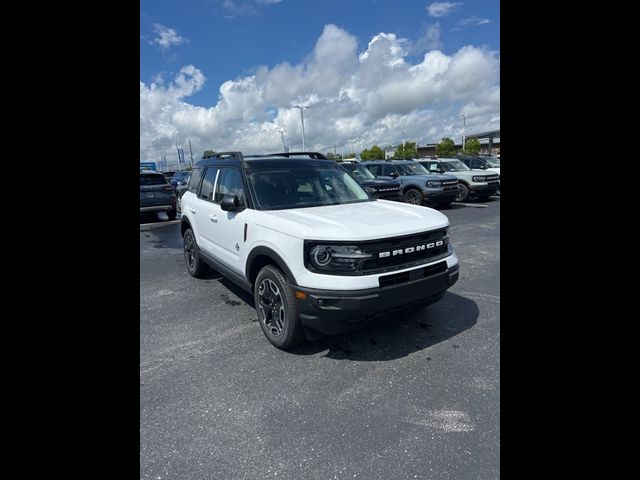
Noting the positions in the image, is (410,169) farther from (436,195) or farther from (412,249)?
(412,249)

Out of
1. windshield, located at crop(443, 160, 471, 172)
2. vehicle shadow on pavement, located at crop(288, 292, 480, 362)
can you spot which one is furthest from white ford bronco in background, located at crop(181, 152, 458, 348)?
windshield, located at crop(443, 160, 471, 172)

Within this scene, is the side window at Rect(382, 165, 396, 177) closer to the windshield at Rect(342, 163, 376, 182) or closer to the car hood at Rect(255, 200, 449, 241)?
the windshield at Rect(342, 163, 376, 182)

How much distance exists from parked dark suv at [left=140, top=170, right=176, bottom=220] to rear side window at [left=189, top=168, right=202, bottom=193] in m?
6.56

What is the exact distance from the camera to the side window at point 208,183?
4984mm

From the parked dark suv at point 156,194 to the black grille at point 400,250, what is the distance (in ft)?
34.2

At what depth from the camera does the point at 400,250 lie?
308cm

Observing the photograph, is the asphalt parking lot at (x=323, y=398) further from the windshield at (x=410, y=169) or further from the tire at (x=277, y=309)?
the windshield at (x=410, y=169)

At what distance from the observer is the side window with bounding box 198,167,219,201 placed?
4.98m

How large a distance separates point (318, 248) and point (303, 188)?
140 cm

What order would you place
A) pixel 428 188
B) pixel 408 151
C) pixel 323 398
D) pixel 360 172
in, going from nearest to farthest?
pixel 323 398
pixel 428 188
pixel 360 172
pixel 408 151

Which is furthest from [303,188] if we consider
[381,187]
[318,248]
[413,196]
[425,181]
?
[413,196]

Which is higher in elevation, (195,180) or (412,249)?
(195,180)
